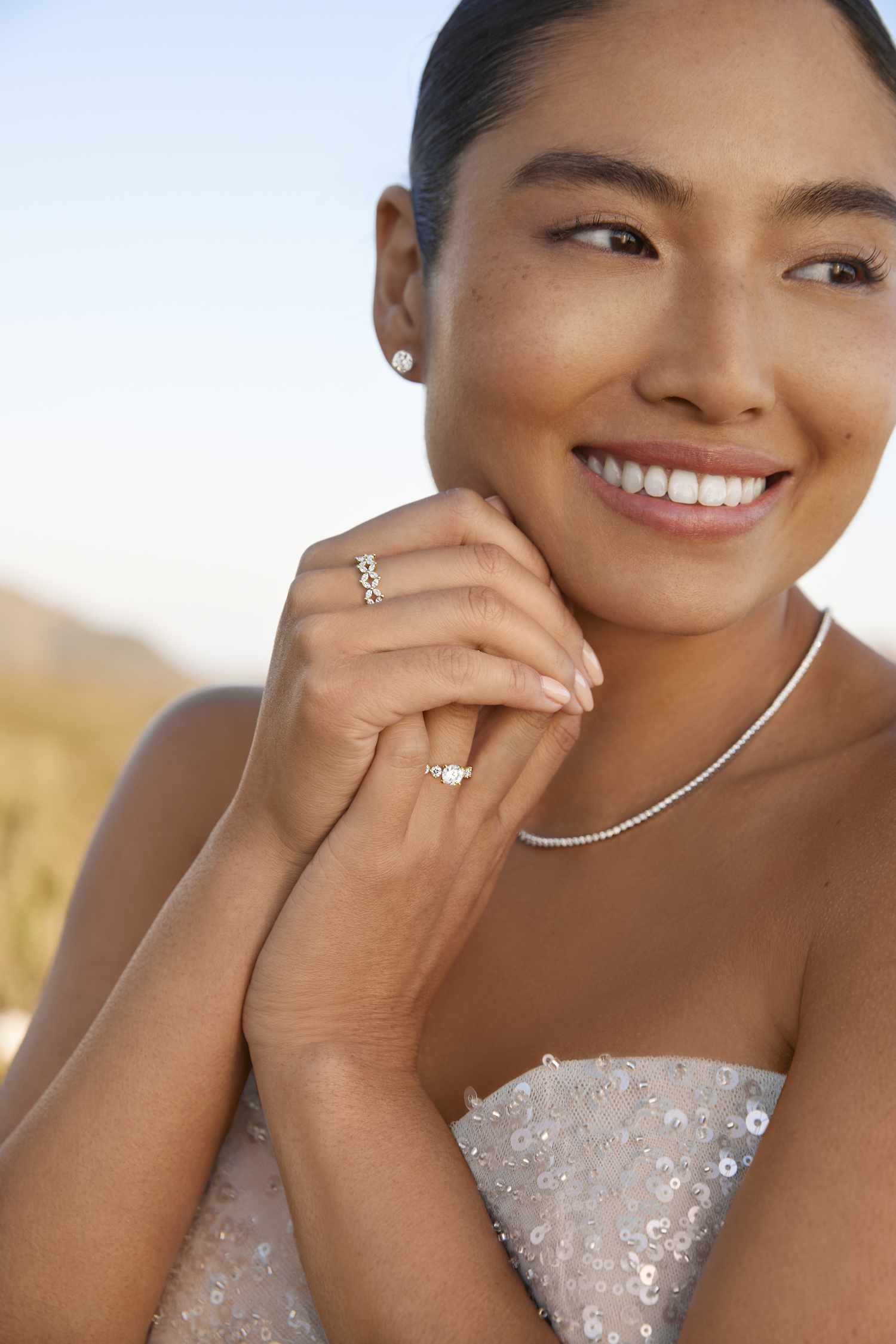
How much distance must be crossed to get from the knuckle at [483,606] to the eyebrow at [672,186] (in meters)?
0.57

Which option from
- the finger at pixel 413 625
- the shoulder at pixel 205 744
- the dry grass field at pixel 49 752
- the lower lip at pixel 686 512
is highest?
the lower lip at pixel 686 512

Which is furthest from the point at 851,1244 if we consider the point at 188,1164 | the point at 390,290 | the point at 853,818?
the point at 390,290

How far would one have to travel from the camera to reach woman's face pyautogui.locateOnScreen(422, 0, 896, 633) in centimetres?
172

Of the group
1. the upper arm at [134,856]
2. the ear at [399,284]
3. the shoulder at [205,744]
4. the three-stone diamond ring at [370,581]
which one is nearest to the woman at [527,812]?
the three-stone diamond ring at [370,581]

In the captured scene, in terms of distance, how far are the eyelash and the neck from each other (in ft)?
1.76

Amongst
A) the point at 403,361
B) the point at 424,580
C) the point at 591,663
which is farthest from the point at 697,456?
the point at 403,361

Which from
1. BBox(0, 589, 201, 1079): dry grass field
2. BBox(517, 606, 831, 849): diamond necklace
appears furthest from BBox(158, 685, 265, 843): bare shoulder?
BBox(0, 589, 201, 1079): dry grass field

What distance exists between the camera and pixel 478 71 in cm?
199

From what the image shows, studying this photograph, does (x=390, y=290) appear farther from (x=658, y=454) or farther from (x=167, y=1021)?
(x=167, y=1021)

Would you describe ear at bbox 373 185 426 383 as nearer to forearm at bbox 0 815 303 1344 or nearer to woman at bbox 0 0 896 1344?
woman at bbox 0 0 896 1344

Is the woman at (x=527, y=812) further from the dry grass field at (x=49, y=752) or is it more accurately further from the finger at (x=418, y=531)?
the dry grass field at (x=49, y=752)

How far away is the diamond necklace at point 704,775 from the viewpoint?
2.07 metres

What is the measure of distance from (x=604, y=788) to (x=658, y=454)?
0.61 metres

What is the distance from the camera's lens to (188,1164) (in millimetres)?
1820
